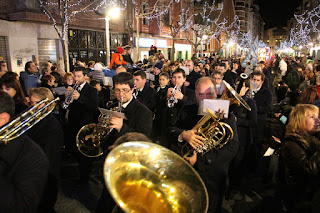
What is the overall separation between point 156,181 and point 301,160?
62.9 inches

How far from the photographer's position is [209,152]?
2779mm

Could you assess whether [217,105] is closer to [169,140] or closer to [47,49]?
[169,140]

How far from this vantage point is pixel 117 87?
3369mm

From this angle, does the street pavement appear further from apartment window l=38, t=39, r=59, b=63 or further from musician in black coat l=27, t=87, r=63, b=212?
→ apartment window l=38, t=39, r=59, b=63

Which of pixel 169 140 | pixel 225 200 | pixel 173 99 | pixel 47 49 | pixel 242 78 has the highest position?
pixel 47 49

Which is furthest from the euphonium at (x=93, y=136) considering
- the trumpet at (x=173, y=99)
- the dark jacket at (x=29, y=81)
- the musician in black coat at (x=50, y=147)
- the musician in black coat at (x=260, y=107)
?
the dark jacket at (x=29, y=81)

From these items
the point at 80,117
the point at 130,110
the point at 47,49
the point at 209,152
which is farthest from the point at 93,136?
the point at 47,49

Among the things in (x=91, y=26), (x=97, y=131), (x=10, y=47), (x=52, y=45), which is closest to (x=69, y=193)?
(x=97, y=131)

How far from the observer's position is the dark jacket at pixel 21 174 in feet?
5.70

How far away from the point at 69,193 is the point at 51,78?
11.0 ft

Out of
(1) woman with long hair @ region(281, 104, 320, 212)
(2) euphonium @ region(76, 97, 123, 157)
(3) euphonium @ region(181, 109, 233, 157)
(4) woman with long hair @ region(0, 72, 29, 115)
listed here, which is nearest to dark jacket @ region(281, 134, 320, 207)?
(1) woman with long hair @ region(281, 104, 320, 212)

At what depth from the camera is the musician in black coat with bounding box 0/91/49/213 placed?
5.66 ft

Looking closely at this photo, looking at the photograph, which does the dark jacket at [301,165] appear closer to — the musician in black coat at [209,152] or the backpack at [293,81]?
the musician in black coat at [209,152]

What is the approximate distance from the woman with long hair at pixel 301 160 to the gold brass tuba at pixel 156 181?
1.32 meters
